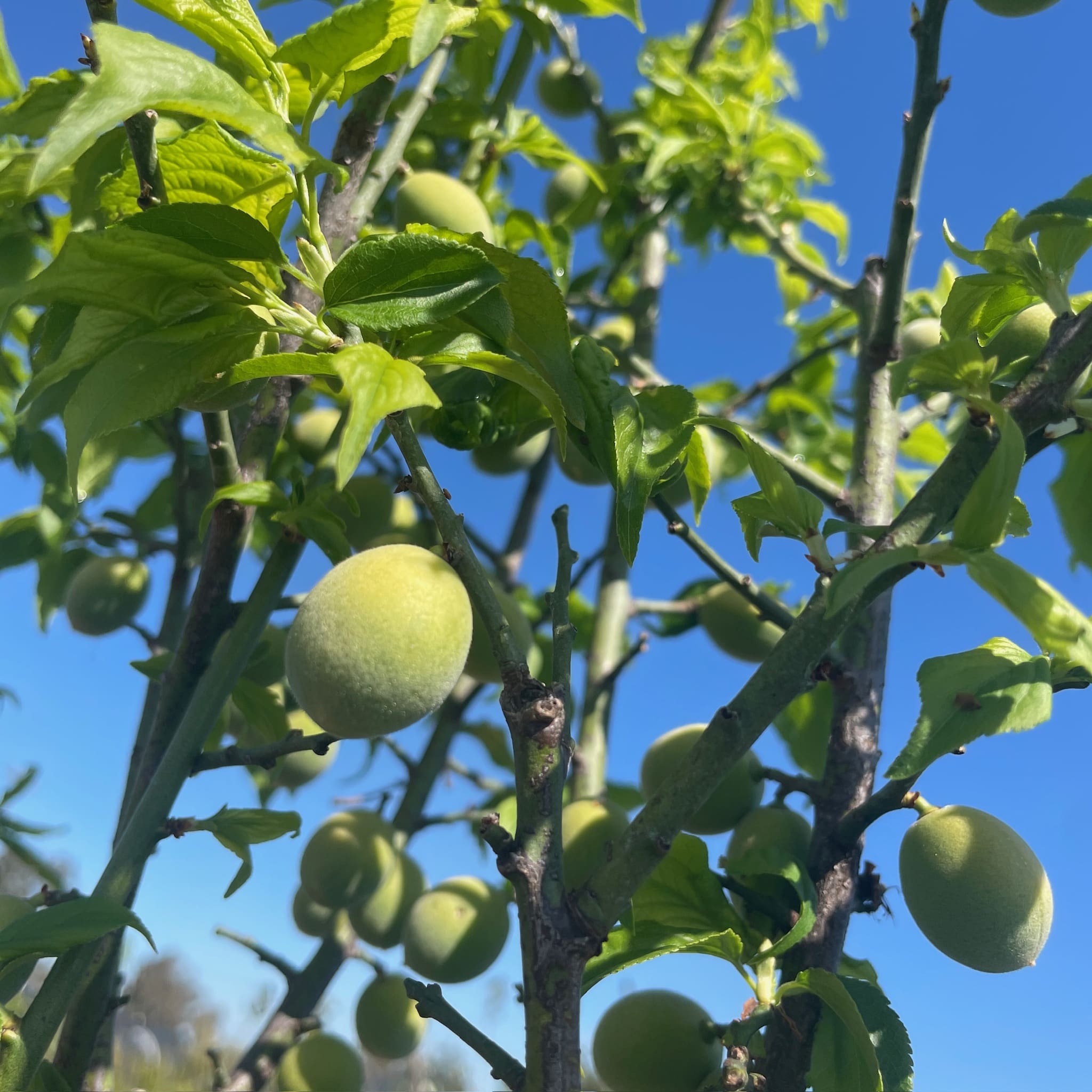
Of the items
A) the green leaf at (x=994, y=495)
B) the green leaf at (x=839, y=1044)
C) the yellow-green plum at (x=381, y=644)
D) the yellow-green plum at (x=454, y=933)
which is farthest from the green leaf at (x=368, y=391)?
the yellow-green plum at (x=454, y=933)

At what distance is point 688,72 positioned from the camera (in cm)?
246

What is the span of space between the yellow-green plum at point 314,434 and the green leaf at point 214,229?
74 centimetres

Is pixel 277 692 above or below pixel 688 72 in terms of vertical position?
below

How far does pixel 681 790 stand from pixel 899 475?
54.0 inches

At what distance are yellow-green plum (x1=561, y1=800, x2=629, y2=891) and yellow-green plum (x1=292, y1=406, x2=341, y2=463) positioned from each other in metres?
0.65

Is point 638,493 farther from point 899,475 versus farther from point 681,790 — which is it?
point 899,475

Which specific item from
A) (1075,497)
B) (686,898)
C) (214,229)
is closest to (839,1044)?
(686,898)

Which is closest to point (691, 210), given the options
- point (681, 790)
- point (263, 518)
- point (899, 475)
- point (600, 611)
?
point (899, 475)

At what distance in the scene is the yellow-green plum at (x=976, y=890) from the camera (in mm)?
966

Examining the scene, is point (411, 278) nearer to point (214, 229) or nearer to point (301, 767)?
point (214, 229)

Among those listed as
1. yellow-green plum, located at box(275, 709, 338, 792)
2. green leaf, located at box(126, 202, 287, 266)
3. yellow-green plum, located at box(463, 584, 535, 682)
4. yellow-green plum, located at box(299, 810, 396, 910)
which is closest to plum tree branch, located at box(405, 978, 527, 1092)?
yellow-green plum, located at box(463, 584, 535, 682)

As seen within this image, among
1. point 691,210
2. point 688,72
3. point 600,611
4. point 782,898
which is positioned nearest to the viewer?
point 782,898

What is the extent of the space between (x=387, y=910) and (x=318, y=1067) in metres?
0.24

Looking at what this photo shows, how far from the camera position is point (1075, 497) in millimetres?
964
